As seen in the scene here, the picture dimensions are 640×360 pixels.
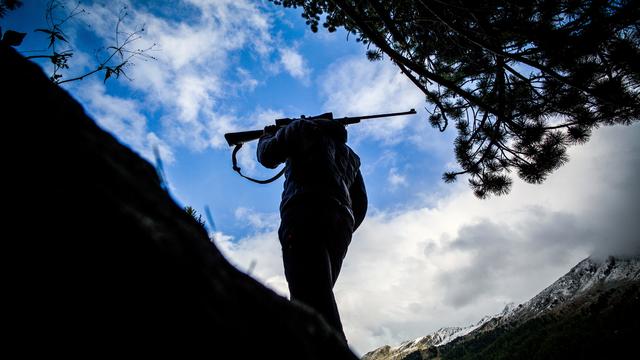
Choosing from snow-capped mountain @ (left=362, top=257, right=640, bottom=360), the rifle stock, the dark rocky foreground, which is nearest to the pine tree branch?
the rifle stock

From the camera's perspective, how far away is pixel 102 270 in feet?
1.16

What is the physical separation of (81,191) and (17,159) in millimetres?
109

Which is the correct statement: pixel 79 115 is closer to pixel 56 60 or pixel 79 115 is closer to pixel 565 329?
pixel 56 60

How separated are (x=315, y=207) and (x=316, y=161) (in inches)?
16.2

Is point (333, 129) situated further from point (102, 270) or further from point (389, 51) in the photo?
point (102, 270)

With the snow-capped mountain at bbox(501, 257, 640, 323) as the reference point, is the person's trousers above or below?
below

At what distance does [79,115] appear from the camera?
2.09 ft

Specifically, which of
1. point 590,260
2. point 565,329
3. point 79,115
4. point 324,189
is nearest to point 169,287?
point 79,115

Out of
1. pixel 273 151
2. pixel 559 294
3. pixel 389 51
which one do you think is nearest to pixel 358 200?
pixel 273 151

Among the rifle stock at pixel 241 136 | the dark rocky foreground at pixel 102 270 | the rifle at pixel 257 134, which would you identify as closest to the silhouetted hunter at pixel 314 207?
the rifle at pixel 257 134

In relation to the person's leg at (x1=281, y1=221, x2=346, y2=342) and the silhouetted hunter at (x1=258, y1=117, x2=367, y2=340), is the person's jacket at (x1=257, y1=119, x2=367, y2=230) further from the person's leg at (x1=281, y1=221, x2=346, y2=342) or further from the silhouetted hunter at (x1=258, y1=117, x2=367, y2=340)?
the person's leg at (x1=281, y1=221, x2=346, y2=342)

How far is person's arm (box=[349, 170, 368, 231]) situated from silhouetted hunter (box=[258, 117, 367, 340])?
262 mm

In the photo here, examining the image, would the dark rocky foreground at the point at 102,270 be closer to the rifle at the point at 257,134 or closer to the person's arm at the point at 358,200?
the person's arm at the point at 358,200

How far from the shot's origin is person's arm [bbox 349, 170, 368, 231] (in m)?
2.99
